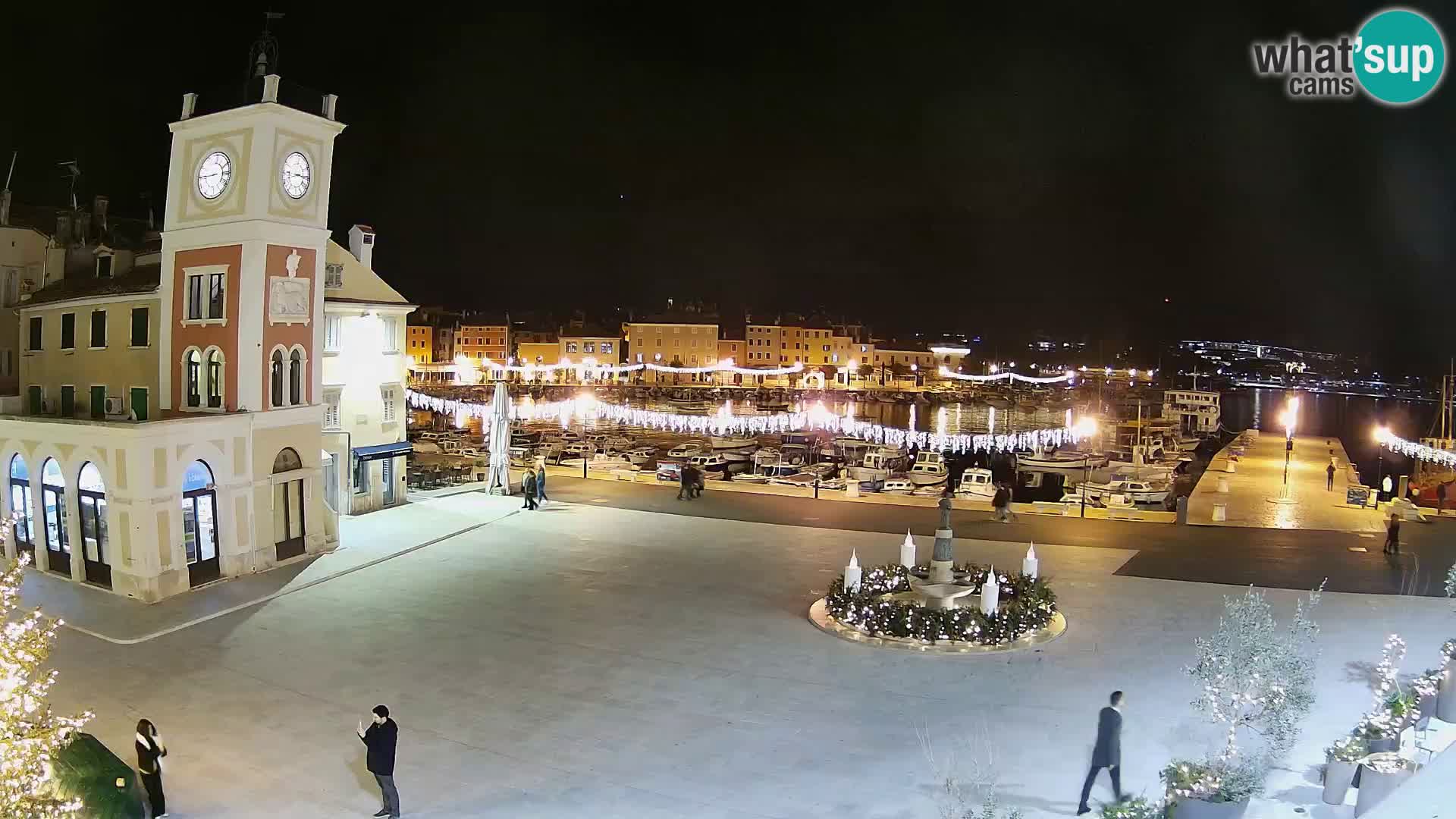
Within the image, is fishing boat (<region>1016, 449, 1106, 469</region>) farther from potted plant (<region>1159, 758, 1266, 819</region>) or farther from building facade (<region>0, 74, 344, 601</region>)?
potted plant (<region>1159, 758, 1266, 819</region>)

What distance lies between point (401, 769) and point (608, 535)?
12992 millimetres

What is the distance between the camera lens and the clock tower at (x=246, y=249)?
67.4 ft

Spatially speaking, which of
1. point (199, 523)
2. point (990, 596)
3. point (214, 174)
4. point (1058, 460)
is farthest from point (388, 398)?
point (1058, 460)

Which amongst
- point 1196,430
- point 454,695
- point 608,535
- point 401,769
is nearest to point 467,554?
point 608,535

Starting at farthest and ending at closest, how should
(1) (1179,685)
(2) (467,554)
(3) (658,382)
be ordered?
(3) (658,382) → (2) (467,554) → (1) (1179,685)

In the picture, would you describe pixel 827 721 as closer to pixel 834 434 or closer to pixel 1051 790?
pixel 1051 790

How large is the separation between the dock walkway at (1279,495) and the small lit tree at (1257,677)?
17.0 m

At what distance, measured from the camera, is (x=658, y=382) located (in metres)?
141

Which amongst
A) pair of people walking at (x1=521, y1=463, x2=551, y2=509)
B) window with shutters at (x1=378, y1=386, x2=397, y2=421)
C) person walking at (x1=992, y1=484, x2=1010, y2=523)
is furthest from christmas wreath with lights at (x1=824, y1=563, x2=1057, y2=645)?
window with shutters at (x1=378, y1=386, x2=397, y2=421)

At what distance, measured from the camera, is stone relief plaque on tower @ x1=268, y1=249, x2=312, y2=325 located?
21.0 metres

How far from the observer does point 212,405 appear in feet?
A: 69.1

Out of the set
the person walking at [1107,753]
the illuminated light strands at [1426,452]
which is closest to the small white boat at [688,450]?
the illuminated light strands at [1426,452]

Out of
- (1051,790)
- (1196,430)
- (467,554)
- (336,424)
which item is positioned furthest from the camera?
(1196,430)

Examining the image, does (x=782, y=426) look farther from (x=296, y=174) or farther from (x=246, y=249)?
(x=246, y=249)
